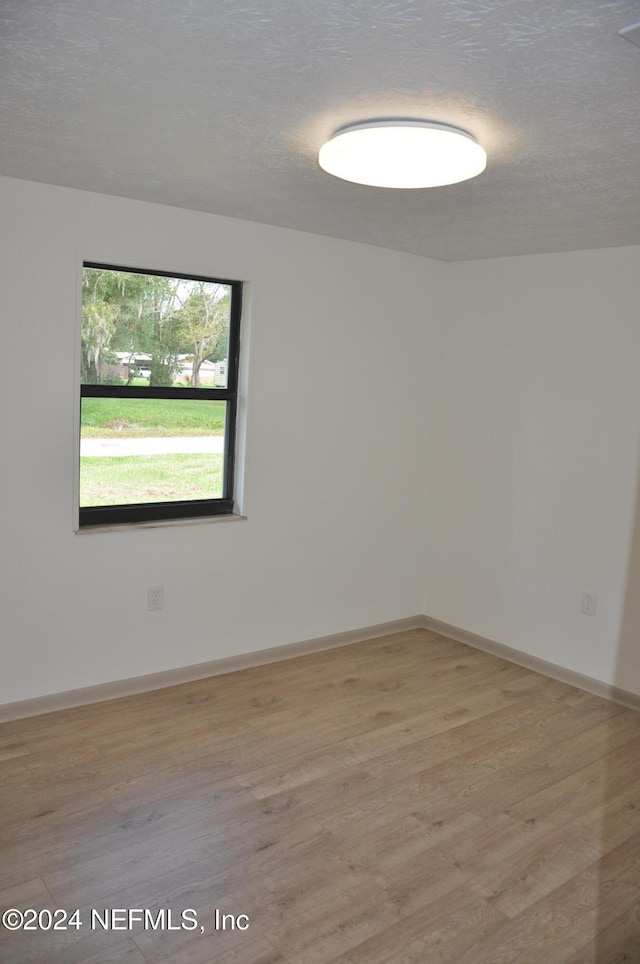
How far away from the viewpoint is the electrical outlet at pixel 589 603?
387 cm

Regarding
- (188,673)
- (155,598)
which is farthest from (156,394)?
(188,673)

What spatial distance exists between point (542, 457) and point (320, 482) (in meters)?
1.21

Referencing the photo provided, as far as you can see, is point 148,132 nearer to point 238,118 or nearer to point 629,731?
point 238,118

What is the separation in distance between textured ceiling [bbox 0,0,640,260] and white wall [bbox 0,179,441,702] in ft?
1.35

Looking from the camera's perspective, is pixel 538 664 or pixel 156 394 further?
pixel 538 664

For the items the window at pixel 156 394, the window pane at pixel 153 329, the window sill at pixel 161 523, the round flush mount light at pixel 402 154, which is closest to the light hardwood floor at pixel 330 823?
the window sill at pixel 161 523

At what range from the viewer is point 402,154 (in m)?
2.15

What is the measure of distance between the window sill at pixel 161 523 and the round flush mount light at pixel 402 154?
1.92 meters

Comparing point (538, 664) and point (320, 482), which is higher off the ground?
point (320, 482)

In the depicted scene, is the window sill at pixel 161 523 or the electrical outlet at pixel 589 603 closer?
the window sill at pixel 161 523

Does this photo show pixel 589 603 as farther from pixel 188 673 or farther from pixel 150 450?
pixel 150 450

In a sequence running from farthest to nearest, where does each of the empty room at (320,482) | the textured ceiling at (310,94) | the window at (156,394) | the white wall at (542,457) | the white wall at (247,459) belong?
the white wall at (542,457), the window at (156,394), the white wall at (247,459), the empty room at (320,482), the textured ceiling at (310,94)

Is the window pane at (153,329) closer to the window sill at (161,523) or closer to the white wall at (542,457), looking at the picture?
the window sill at (161,523)

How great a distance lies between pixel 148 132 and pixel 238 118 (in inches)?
13.3
